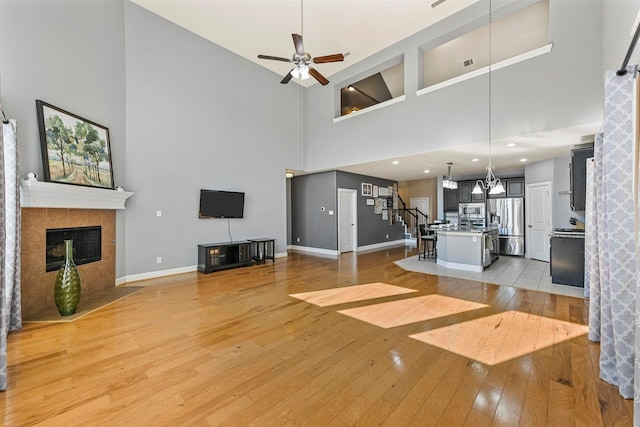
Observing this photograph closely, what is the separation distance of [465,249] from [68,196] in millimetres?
6779

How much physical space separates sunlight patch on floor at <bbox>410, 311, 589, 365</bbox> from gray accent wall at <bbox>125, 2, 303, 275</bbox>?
4.75 meters

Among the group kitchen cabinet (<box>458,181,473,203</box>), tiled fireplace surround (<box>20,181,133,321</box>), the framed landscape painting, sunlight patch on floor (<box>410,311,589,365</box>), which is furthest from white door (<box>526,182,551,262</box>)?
the framed landscape painting

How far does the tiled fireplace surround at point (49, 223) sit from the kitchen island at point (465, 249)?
20.8ft

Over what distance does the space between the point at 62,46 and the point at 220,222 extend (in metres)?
3.69

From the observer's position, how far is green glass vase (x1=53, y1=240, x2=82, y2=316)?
3096mm

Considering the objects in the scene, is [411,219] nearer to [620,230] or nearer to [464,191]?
[464,191]

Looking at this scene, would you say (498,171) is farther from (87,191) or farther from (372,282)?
(87,191)

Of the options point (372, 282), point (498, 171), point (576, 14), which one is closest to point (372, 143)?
point (372, 282)

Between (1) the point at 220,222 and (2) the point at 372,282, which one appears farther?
(1) the point at 220,222

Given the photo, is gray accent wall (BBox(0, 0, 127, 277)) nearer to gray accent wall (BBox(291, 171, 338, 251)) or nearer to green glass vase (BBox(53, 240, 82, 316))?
green glass vase (BBox(53, 240, 82, 316))

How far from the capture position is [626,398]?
1.72 meters

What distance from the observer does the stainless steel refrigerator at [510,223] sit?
7.14 meters

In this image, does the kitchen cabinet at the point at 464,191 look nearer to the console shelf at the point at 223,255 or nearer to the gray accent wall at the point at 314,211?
the gray accent wall at the point at 314,211

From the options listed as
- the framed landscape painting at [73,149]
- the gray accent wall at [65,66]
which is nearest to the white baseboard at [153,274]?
the gray accent wall at [65,66]
